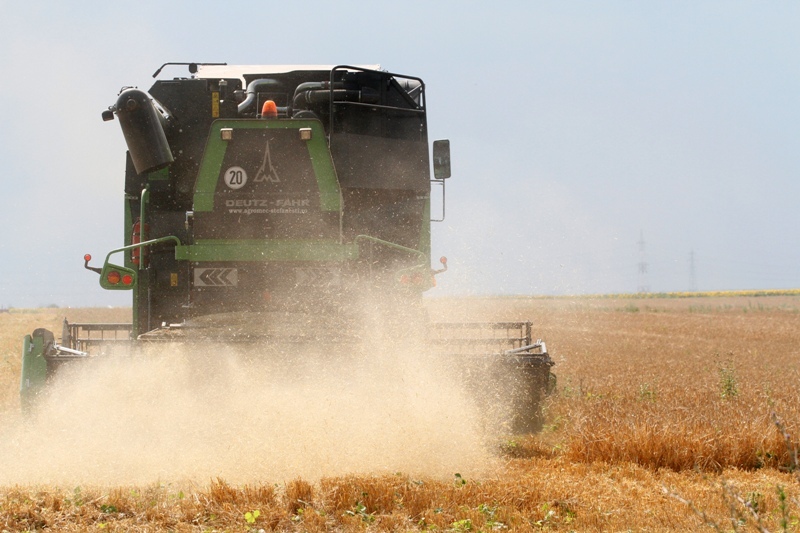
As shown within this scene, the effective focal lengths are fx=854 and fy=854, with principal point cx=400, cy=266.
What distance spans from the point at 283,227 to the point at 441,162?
1971 millimetres

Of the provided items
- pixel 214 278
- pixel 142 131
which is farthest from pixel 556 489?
pixel 142 131

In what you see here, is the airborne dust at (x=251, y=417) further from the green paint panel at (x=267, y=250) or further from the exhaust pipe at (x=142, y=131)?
the exhaust pipe at (x=142, y=131)

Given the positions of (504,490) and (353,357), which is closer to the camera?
(504,490)

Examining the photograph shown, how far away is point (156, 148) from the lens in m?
7.86

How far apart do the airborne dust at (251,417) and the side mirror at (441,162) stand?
239 cm

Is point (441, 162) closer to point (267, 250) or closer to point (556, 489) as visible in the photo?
point (267, 250)

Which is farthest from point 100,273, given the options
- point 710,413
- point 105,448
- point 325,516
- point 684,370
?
point 684,370

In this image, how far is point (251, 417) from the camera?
639 cm

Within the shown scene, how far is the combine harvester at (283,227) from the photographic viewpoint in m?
7.06

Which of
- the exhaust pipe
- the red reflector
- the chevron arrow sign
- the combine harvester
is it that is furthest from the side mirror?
the red reflector

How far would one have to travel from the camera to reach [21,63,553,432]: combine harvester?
706 cm

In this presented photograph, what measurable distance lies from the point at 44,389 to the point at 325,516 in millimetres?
3318

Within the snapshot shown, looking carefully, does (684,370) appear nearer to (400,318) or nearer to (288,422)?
(400,318)

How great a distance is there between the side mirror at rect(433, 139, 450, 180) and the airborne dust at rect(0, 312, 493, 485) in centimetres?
239
